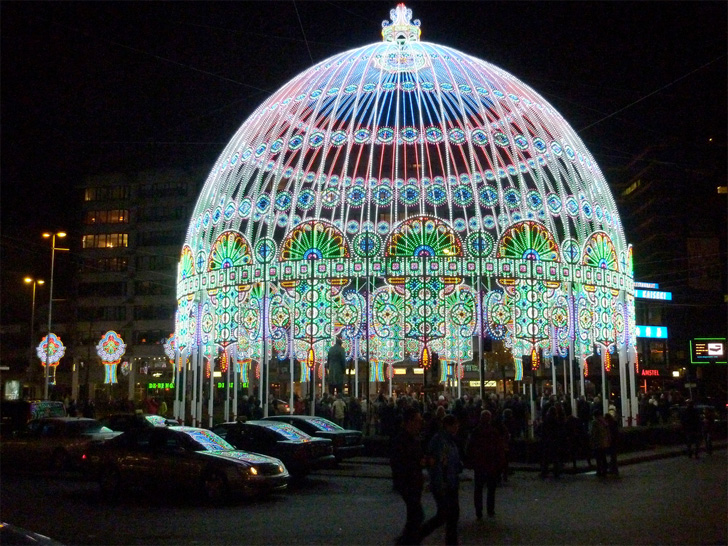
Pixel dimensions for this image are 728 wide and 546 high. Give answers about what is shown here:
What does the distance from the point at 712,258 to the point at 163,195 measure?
170ft

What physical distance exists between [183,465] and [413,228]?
39.9 ft

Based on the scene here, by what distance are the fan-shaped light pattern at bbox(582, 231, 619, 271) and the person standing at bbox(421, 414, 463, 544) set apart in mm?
17609

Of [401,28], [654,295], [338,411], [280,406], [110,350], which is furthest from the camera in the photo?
[654,295]

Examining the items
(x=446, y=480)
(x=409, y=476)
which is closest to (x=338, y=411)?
(x=446, y=480)

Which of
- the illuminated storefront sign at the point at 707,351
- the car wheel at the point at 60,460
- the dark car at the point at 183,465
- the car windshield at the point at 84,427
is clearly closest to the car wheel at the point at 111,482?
the dark car at the point at 183,465

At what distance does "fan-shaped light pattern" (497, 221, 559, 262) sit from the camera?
26.1 meters

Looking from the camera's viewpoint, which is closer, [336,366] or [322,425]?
[322,425]

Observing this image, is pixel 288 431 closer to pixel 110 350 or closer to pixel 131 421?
pixel 131 421

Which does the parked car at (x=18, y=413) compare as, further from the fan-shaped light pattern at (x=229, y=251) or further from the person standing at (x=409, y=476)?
the person standing at (x=409, y=476)

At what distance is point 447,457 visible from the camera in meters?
10.4

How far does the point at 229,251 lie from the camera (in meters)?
27.8

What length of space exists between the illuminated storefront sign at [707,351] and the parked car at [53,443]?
90.6 feet

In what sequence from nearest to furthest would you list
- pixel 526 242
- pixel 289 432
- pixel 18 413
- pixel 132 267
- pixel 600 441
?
pixel 600 441 → pixel 289 432 → pixel 526 242 → pixel 18 413 → pixel 132 267

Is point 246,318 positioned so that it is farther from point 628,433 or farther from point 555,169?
point 628,433
